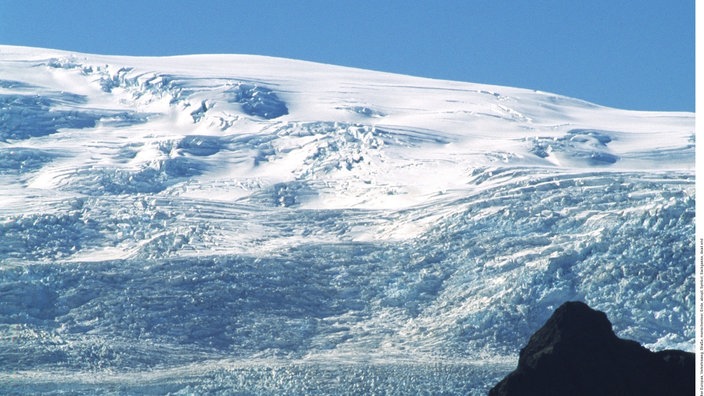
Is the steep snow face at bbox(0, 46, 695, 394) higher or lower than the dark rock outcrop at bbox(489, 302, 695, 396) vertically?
higher

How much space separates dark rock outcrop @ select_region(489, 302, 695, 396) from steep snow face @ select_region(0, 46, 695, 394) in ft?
54.5

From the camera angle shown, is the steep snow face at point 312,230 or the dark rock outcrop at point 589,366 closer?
the dark rock outcrop at point 589,366

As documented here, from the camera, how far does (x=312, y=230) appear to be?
5894 cm

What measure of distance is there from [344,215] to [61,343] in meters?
20.4

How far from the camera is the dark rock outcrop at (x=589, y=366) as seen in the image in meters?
20.7

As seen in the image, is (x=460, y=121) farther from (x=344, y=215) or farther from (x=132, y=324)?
(x=132, y=324)

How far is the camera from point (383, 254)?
54.8 m

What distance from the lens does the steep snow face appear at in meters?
44.6

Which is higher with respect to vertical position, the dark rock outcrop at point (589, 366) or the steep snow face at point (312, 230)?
the steep snow face at point (312, 230)

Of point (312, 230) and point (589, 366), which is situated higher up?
point (312, 230)

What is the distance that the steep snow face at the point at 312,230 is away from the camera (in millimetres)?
44562

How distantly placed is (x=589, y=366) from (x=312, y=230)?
38602 millimetres

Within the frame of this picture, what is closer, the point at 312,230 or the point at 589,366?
the point at 589,366

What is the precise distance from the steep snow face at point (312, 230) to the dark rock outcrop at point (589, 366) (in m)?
16.6
